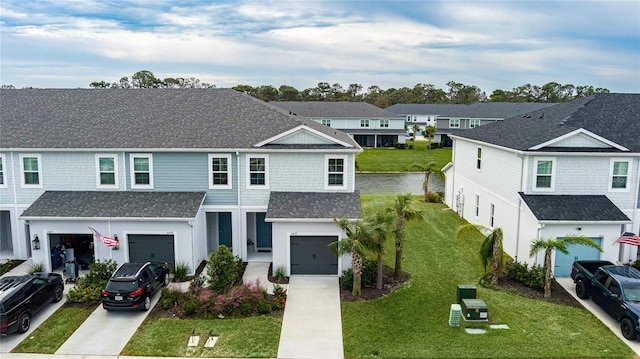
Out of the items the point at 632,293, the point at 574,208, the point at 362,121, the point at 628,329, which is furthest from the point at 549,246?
the point at 362,121

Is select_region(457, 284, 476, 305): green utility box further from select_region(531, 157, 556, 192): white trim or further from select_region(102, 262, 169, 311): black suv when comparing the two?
select_region(102, 262, 169, 311): black suv

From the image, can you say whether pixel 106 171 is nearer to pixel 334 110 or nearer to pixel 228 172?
pixel 228 172

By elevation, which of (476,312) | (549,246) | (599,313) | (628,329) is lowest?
(599,313)

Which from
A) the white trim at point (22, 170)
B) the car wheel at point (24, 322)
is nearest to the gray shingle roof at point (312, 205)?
the car wheel at point (24, 322)

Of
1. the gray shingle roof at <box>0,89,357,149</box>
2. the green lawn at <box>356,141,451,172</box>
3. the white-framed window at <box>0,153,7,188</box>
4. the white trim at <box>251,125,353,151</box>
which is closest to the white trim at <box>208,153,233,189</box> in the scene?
the gray shingle roof at <box>0,89,357,149</box>

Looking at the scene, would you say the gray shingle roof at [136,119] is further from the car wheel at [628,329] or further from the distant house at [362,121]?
the distant house at [362,121]

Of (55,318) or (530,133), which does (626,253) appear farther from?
(55,318)
